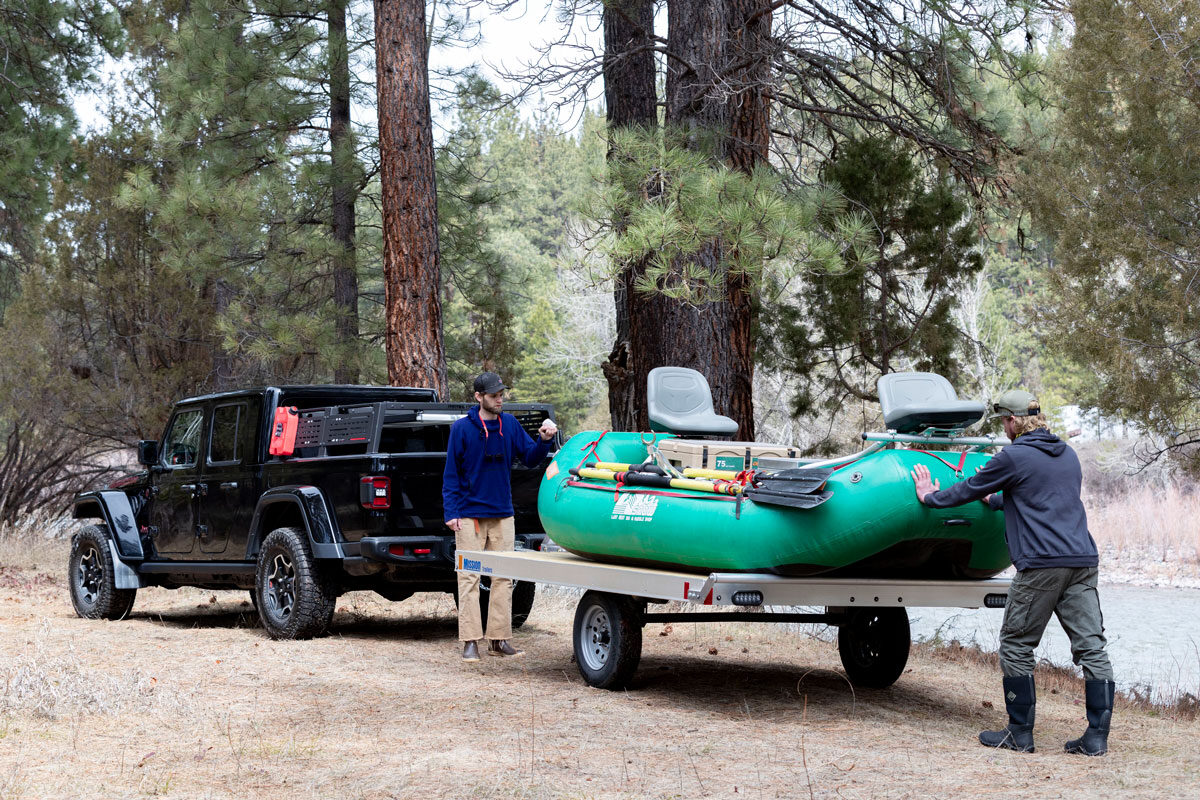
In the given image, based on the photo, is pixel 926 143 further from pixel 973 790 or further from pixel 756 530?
pixel 973 790

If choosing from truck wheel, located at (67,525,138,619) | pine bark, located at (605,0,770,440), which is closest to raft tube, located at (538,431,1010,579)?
pine bark, located at (605,0,770,440)

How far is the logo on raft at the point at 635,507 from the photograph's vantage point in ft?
25.6

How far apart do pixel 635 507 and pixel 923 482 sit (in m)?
1.83

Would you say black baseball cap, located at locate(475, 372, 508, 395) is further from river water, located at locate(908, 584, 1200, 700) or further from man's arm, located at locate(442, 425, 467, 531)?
river water, located at locate(908, 584, 1200, 700)

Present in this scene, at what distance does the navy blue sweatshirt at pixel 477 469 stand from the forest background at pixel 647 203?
6.13ft

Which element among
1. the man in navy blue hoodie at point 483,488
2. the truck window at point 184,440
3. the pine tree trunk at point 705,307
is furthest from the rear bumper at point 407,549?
the pine tree trunk at point 705,307

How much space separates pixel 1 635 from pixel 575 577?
16.9 ft

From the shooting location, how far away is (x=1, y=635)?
33.9 feet

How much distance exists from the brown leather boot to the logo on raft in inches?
80.7

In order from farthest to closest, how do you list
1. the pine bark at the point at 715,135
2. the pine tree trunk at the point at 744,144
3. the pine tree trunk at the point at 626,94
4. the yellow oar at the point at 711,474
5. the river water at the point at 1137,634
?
the pine tree trunk at the point at 626,94
the river water at the point at 1137,634
the pine tree trunk at the point at 744,144
the pine bark at the point at 715,135
the yellow oar at the point at 711,474

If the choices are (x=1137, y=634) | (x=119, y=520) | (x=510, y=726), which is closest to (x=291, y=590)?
(x=119, y=520)

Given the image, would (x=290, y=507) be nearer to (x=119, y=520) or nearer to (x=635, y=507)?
(x=119, y=520)

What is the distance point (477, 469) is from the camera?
9266 millimetres

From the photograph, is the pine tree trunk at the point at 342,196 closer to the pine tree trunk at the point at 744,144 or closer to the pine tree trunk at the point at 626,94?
the pine tree trunk at the point at 626,94
